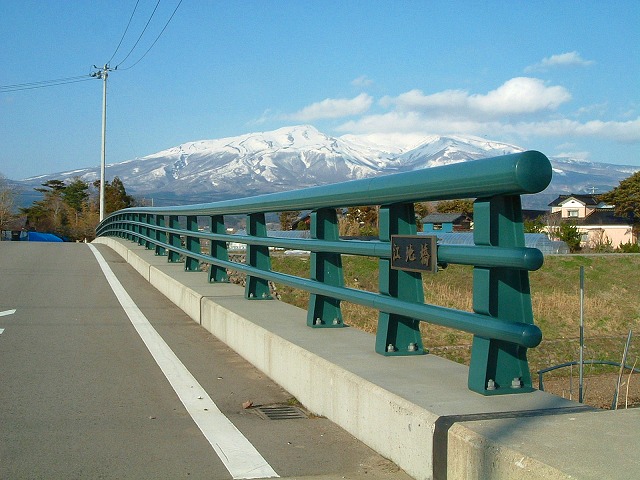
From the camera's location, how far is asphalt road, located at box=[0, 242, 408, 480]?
4.14 metres

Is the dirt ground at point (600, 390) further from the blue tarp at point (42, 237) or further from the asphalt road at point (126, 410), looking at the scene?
the blue tarp at point (42, 237)

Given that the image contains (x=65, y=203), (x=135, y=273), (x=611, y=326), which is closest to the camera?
(x=135, y=273)

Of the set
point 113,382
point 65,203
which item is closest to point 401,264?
point 113,382

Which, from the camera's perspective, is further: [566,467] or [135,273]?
[135,273]

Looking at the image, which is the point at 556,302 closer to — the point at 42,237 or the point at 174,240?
the point at 174,240

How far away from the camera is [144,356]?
23.4ft

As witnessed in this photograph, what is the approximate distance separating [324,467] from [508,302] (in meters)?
1.24

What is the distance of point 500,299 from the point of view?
13.3 feet

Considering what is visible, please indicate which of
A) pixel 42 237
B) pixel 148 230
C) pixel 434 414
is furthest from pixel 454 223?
pixel 42 237

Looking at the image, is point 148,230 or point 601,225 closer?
point 148,230

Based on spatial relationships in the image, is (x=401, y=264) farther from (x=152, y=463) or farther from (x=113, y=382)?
(x=113, y=382)

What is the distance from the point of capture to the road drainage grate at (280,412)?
509 cm

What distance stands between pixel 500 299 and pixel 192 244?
7978 millimetres

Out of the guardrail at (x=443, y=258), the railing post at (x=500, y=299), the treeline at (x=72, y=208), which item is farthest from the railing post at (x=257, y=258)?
the treeline at (x=72, y=208)
